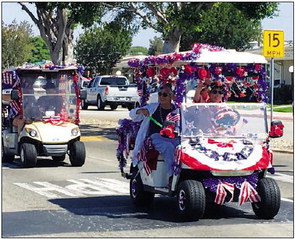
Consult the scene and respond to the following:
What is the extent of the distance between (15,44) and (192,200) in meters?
69.5

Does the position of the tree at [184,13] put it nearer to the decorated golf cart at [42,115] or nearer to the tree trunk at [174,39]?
the tree trunk at [174,39]

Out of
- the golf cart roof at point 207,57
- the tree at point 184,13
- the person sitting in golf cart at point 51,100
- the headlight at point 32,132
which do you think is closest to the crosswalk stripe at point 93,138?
the tree at point 184,13

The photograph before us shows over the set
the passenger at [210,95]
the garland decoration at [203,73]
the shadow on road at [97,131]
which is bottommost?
the shadow on road at [97,131]

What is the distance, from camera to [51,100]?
17453mm

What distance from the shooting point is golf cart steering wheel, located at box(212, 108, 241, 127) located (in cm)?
1084

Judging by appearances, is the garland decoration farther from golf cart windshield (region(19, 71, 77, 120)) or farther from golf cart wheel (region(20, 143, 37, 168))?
golf cart windshield (region(19, 71, 77, 120))

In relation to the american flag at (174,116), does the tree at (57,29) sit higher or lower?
higher

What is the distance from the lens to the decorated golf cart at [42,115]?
16562 mm

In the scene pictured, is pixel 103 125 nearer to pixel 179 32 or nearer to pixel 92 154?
pixel 179 32

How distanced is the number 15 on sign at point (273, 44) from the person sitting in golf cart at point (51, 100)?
5.26 metres

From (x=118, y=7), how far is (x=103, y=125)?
15.4ft

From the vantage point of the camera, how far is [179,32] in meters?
25.2

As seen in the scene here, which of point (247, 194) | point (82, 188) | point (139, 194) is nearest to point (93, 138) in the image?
point (82, 188)

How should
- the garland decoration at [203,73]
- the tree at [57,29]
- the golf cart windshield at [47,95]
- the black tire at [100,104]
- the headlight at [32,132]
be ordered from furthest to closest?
the black tire at [100,104] → the tree at [57,29] → the golf cart windshield at [47,95] → the headlight at [32,132] → the garland decoration at [203,73]
